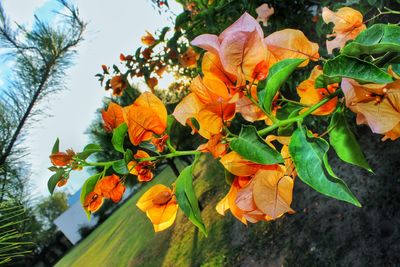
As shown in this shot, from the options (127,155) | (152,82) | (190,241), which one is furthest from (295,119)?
(190,241)

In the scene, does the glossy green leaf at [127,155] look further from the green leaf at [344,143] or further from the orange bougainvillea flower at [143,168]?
the green leaf at [344,143]

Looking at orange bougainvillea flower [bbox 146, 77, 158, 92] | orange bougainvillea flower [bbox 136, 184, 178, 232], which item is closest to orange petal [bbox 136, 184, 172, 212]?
orange bougainvillea flower [bbox 136, 184, 178, 232]

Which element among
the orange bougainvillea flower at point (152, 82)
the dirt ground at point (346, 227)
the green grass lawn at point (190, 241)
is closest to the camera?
the orange bougainvillea flower at point (152, 82)

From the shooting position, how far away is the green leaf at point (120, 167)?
29 cm

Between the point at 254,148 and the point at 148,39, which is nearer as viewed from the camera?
the point at 254,148

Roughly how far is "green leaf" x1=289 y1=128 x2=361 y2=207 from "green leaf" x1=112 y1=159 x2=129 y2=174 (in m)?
0.14

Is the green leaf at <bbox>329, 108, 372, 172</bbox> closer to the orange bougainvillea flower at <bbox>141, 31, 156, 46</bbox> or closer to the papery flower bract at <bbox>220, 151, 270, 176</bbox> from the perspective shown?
the papery flower bract at <bbox>220, 151, 270, 176</bbox>

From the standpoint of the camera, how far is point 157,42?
1.27 metres

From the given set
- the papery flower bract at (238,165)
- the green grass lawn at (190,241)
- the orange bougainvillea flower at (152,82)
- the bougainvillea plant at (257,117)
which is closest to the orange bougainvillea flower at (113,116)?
the bougainvillea plant at (257,117)

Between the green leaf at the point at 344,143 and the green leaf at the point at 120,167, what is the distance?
0.56 feet

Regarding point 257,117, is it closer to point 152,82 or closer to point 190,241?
point 152,82

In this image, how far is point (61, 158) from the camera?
0.33 m

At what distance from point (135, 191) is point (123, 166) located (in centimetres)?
1280

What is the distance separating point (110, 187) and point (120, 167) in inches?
1.4
